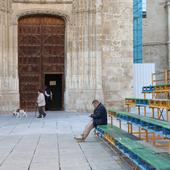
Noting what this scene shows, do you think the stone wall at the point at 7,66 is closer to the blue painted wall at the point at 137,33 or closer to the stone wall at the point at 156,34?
the blue painted wall at the point at 137,33

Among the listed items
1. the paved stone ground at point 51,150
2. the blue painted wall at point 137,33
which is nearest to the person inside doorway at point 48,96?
the blue painted wall at point 137,33

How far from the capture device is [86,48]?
22.9m

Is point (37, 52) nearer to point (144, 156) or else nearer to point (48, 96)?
point (48, 96)

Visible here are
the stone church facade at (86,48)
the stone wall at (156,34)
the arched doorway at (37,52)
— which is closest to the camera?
the stone church facade at (86,48)

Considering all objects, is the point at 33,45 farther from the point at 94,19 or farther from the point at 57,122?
the point at 57,122

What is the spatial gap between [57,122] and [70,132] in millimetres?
3371

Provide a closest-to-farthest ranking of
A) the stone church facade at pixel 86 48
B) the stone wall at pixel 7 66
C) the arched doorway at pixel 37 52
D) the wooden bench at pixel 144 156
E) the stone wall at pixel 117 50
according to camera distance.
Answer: the wooden bench at pixel 144 156 → the stone wall at pixel 7 66 → the stone church facade at pixel 86 48 → the stone wall at pixel 117 50 → the arched doorway at pixel 37 52

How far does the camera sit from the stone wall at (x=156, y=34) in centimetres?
3984

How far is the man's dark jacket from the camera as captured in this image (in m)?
12.3

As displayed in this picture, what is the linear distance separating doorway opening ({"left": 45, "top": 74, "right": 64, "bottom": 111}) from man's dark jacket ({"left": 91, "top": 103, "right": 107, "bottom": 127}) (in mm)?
11808

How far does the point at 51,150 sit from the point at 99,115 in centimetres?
242

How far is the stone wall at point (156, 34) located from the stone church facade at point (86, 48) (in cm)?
1704

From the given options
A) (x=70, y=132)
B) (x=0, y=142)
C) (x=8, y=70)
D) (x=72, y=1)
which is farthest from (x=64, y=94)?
(x=0, y=142)

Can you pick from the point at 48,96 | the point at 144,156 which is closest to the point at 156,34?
the point at 48,96
